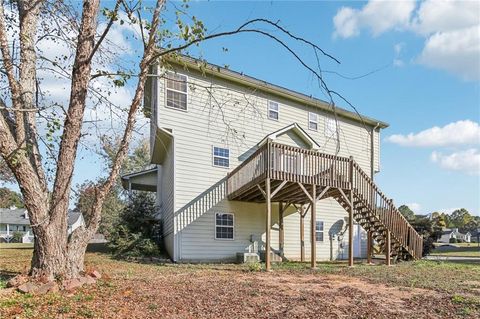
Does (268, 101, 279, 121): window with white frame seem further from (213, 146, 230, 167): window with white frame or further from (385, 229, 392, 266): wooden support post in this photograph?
(385, 229, 392, 266): wooden support post

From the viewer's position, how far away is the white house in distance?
492 inches

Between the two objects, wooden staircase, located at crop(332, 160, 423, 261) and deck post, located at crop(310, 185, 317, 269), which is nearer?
deck post, located at crop(310, 185, 317, 269)

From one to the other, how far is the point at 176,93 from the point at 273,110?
473 cm

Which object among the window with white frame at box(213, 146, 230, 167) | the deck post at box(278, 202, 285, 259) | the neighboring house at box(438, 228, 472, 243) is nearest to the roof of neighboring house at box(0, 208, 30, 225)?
the window with white frame at box(213, 146, 230, 167)

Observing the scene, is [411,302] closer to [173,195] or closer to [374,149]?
[173,195]

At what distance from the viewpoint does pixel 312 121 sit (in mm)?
18219

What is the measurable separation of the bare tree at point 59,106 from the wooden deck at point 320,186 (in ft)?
17.1

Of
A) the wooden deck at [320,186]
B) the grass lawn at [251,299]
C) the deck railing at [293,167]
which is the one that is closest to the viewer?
the grass lawn at [251,299]

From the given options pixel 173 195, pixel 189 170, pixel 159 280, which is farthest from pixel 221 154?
pixel 159 280

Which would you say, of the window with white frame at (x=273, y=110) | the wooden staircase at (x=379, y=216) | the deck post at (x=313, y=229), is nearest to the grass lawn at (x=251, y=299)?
the deck post at (x=313, y=229)

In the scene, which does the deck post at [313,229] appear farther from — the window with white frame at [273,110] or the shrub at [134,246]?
the shrub at [134,246]

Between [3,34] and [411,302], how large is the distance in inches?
353

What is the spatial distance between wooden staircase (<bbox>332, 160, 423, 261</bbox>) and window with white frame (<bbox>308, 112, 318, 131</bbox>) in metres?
5.23

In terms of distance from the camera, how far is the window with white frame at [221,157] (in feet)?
49.0
